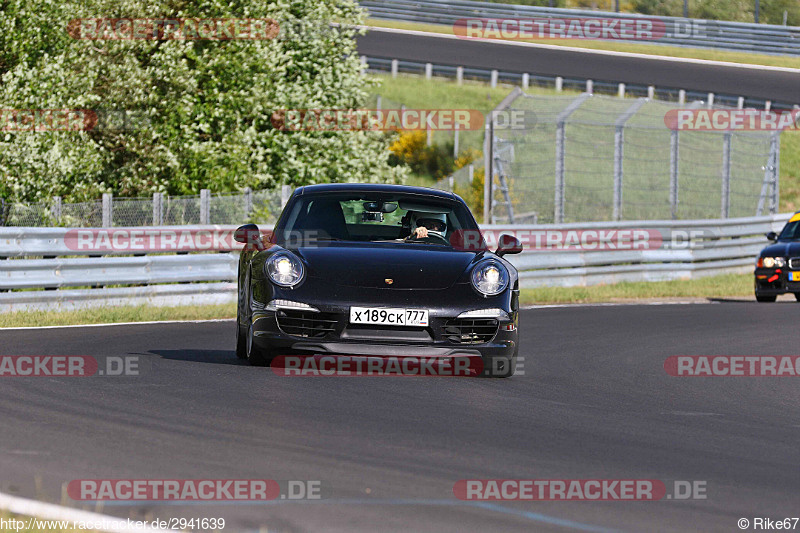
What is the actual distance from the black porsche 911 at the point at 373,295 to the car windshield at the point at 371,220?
0.01m

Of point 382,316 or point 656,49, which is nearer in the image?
point 382,316

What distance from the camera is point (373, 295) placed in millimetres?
9062

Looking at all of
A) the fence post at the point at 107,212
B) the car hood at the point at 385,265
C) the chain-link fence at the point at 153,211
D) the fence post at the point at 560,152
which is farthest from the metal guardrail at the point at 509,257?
the car hood at the point at 385,265

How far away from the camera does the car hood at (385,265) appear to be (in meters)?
9.15

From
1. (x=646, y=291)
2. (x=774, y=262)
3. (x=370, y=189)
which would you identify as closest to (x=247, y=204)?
(x=646, y=291)

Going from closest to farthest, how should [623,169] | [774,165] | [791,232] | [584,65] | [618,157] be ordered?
[791,232] < [618,157] < [774,165] < [623,169] < [584,65]

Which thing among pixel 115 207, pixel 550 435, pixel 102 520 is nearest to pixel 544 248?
pixel 115 207

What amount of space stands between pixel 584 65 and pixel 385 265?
3462 cm

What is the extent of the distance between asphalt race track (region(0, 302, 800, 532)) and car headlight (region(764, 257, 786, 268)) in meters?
9.36

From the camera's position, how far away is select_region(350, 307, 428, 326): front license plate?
901cm

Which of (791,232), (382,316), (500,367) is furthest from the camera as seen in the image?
(791,232)

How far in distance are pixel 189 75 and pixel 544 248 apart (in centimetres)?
736

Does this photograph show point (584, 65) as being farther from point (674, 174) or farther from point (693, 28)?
point (674, 174)

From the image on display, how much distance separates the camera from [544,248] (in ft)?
69.7
